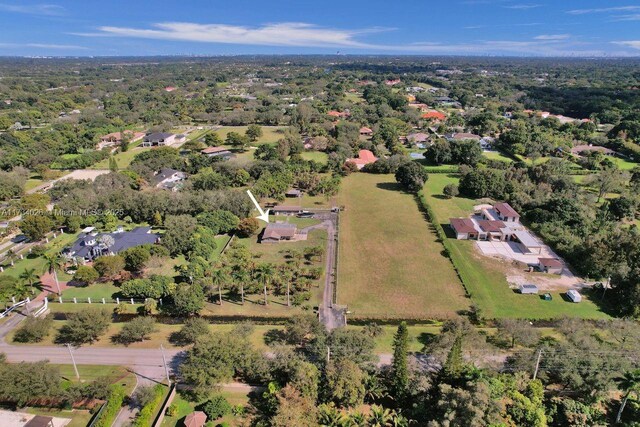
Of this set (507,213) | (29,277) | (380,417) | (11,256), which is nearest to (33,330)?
(29,277)

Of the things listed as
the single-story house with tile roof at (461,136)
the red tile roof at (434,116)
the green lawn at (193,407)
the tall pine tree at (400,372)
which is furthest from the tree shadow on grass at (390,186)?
the red tile roof at (434,116)

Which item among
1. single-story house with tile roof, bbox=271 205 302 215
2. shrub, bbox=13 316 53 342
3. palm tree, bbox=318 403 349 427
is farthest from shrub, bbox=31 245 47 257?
palm tree, bbox=318 403 349 427

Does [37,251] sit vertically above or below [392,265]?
above

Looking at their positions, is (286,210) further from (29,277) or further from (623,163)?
(623,163)

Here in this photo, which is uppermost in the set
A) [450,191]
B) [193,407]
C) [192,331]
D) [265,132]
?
[265,132]

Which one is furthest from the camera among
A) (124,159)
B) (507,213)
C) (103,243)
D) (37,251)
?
(124,159)

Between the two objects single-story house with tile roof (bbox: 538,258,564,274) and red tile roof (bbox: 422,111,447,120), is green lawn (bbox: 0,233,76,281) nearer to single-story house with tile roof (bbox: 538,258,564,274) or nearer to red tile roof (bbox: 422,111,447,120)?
single-story house with tile roof (bbox: 538,258,564,274)
